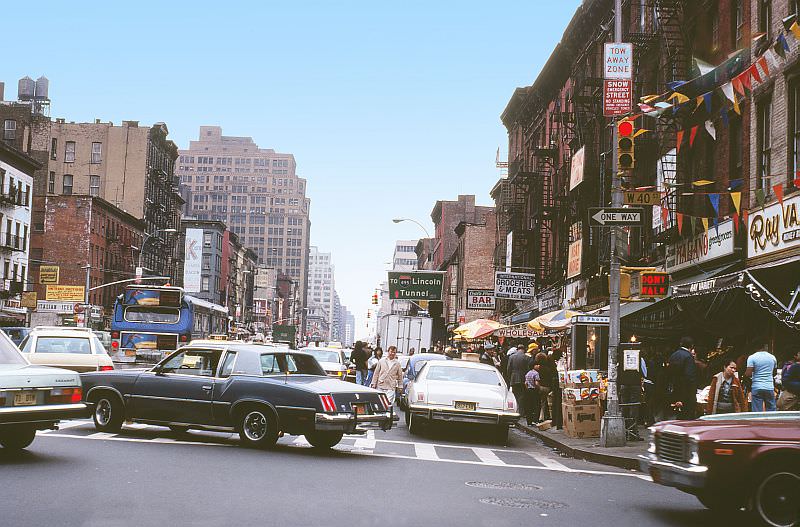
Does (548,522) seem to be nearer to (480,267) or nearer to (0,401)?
(0,401)

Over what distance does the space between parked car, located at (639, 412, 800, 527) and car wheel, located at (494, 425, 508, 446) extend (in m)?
9.01

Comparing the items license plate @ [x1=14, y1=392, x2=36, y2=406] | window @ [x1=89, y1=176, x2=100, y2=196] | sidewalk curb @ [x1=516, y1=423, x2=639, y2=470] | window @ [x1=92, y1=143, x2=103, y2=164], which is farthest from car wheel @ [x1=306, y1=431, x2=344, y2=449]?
window @ [x1=92, y1=143, x2=103, y2=164]

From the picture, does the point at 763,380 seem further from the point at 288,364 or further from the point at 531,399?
the point at 288,364

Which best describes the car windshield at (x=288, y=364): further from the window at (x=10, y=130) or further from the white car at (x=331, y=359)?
the window at (x=10, y=130)

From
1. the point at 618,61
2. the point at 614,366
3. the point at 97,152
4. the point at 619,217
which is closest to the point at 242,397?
the point at 614,366

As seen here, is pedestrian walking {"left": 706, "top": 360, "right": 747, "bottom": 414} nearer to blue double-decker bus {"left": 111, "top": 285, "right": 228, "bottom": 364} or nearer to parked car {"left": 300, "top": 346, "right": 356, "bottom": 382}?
parked car {"left": 300, "top": 346, "right": 356, "bottom": 382}

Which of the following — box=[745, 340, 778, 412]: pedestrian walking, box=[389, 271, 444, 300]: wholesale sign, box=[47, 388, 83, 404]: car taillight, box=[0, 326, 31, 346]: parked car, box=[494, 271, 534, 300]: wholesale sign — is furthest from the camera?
box=[389, 271, 444, 300]: wholesale sign

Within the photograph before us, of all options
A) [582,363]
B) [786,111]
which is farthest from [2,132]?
[786,111]

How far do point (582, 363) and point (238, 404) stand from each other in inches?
814

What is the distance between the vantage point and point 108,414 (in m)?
15.5

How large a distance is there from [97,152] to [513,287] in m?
56.7

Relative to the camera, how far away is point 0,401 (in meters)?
11.0

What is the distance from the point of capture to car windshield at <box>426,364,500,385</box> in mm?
19188

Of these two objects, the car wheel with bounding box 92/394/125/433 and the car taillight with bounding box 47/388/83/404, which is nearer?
the car taillight with bounding box 47/388/83/404
